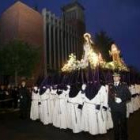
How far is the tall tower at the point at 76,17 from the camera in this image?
207 feet

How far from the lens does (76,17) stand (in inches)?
2518

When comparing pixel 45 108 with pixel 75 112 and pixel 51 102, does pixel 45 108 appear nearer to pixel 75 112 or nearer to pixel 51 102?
pixel 51 102

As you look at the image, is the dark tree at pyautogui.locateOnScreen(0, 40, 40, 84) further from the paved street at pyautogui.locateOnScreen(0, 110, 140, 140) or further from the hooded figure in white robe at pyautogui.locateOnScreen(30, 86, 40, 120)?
the paved street at pyautogui.locateOnScreen(0, 110, 140, 140)

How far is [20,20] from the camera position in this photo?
38.7 m

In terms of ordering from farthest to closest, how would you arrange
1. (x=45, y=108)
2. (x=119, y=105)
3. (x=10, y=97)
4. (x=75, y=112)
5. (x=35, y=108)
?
(x=10, y=97), (x=35, y=108), (x=45, y=108), (x=75, y=112), (x=119, y=105)

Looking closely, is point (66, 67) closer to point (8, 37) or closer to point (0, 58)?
point (0, 58)

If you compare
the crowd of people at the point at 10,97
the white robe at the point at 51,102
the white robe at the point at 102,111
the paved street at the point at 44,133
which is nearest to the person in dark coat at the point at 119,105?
the paved street at the point at 44,133

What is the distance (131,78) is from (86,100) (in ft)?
21.4

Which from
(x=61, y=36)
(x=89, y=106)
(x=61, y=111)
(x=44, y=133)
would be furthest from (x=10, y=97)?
(x=61, y=36)

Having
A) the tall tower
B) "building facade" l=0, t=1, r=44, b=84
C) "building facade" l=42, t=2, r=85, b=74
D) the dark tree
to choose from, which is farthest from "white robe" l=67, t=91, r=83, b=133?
the tall tower

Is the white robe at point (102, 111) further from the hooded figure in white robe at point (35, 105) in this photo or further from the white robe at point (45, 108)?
the hooded figure in white robe at point (35, 105)

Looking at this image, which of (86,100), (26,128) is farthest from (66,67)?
(86,100)

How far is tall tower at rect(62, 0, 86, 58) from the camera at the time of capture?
63125 mm

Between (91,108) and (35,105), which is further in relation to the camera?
(35,105)
